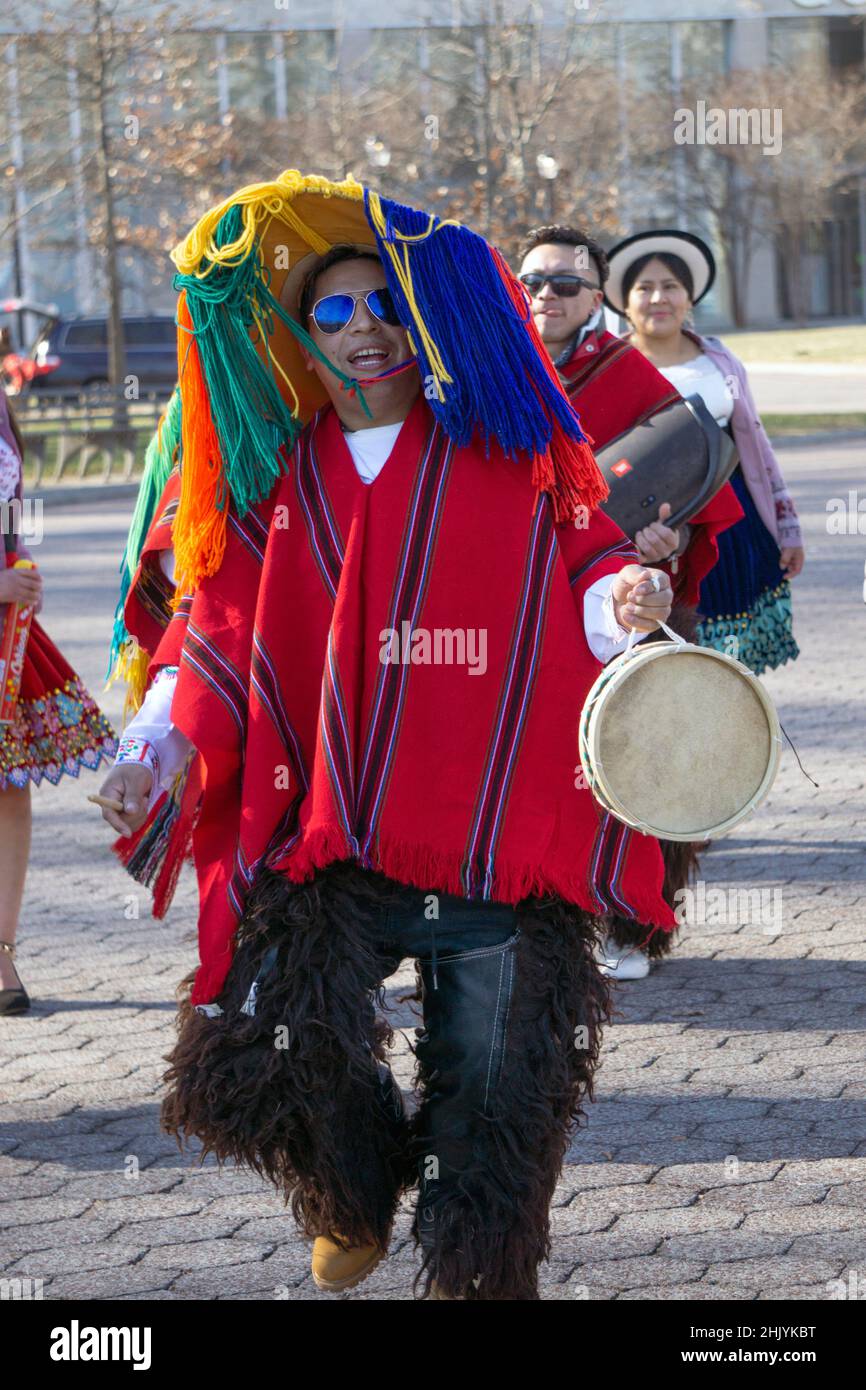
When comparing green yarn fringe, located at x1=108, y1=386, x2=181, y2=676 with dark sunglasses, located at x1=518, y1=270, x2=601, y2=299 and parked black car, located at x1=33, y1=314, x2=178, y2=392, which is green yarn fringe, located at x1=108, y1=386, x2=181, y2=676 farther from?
parked black car, located at x1=33, y1=314, x2=178, y2=392

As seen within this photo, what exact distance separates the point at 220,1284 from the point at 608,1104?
1.24 meters

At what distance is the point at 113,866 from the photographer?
7055mm

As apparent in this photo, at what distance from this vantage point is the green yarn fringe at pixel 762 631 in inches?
246

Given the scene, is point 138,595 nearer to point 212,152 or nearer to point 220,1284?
point 220,1284

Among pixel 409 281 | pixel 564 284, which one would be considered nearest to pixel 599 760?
pixel 409 281

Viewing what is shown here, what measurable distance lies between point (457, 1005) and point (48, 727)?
2.53 m

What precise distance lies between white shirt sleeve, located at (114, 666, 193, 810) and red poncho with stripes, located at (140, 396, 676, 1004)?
3.0 inches

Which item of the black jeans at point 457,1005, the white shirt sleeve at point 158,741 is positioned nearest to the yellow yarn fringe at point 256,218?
the white shirt sleeve at point 158,741

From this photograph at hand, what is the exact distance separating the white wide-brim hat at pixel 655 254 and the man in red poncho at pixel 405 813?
2.95 meters

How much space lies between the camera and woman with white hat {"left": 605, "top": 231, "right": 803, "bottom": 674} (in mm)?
5965

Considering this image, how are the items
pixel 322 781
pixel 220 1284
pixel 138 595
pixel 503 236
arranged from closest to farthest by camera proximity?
pixel 322 781, pixel 220 1284, pixel 138 595, pixel 503 236

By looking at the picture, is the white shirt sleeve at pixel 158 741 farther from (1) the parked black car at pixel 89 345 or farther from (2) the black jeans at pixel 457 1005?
(1) the parked black car at pixel 89 345

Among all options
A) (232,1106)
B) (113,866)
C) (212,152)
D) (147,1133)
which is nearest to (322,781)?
(232,1106)

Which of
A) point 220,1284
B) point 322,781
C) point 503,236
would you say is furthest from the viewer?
point 503,236
